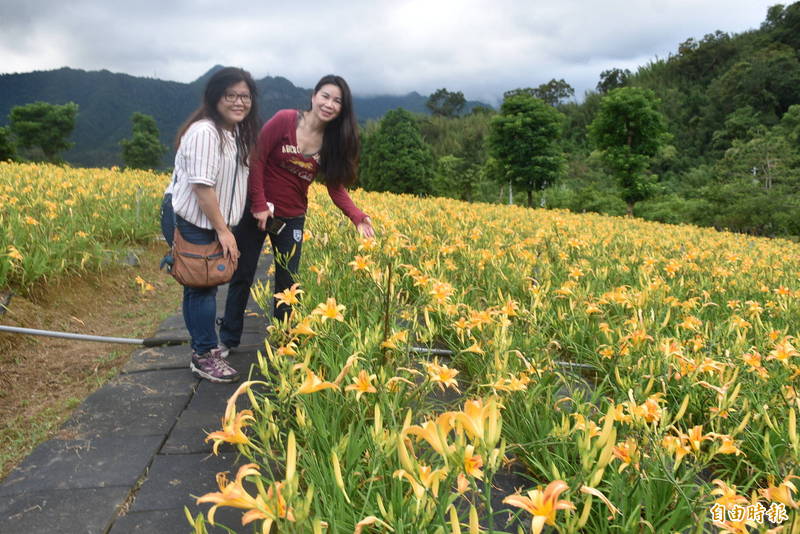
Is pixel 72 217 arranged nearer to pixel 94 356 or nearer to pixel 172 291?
Result: pixel 172 291

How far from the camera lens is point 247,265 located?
8.76 feet

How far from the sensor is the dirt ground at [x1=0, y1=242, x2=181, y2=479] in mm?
2172

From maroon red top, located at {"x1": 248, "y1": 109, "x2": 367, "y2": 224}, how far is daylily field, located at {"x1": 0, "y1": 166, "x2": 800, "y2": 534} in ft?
1.38

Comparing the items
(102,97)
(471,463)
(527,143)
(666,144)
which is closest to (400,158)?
(527,143)

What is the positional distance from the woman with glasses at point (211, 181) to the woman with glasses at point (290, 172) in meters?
0.17

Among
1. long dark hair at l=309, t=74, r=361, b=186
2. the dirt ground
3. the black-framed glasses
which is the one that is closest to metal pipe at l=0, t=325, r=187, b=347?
the dirt ground

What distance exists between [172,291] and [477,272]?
290 cm

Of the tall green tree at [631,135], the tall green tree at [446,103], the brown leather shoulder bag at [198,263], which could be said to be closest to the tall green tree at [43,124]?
the tall green tree at [446,103]

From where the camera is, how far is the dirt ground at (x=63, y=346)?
217 cm

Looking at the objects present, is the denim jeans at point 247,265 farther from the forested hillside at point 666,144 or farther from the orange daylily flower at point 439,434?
the forested hillside at point 666,144

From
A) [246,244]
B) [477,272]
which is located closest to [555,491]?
[246,244]

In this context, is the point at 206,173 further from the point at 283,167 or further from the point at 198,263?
the point at 283,167

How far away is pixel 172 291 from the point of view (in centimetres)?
449

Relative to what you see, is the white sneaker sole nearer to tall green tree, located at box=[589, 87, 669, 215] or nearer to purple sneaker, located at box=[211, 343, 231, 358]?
purple sneaker, located at box=[211, 343, 231, 358]
